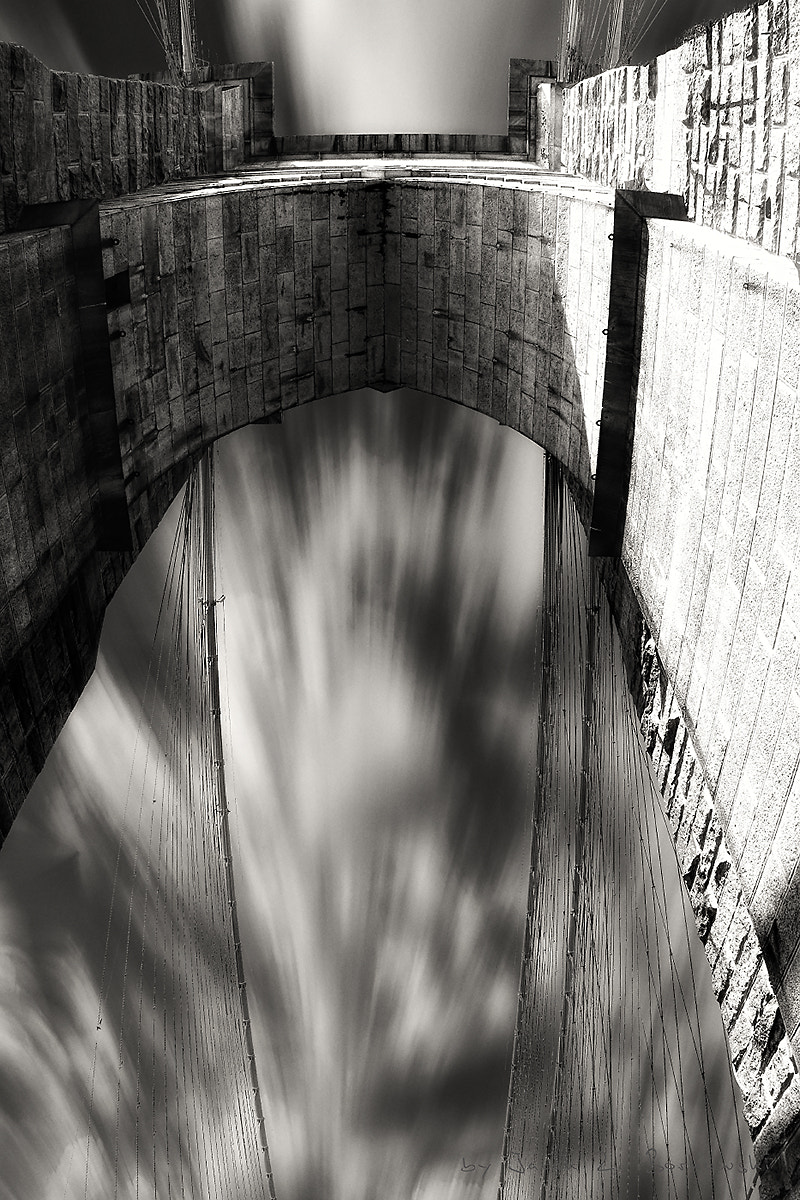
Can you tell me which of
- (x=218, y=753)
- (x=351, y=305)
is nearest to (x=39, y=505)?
(x=351, y=305)

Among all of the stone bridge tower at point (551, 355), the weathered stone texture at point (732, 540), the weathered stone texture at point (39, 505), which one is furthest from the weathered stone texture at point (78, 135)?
the weathered stone texture at point (732, 540)

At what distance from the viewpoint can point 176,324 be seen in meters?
13.9

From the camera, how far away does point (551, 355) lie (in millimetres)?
14219

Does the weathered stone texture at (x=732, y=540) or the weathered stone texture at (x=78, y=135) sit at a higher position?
the weathered stone texture at (x=78, y=135)

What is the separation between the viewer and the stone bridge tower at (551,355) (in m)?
8.14

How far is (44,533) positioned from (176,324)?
3.91 metres

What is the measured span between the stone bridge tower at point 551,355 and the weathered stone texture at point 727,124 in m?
0.04

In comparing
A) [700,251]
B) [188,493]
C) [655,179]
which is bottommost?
[188,493]

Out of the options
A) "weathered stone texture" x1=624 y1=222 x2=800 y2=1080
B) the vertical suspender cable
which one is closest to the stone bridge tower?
"weathered stone texture" x1=624 y1=222 x2=800 y2=1080

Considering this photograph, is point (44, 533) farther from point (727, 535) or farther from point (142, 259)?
point (727, 535)

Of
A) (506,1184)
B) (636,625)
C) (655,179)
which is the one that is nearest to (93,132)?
(655,179)

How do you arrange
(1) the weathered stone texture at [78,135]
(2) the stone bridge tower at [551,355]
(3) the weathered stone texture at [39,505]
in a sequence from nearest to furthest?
(2) the stone bridge tower at [551,355]
(3) the weathered stone texture at [39,505]
(1) the weathered stone texture at [78,135]

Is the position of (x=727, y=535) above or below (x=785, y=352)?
below

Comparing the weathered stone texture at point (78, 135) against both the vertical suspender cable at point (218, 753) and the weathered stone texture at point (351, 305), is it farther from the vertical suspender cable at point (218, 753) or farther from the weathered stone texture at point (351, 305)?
the vertical suspender cable at point (218, 753)
